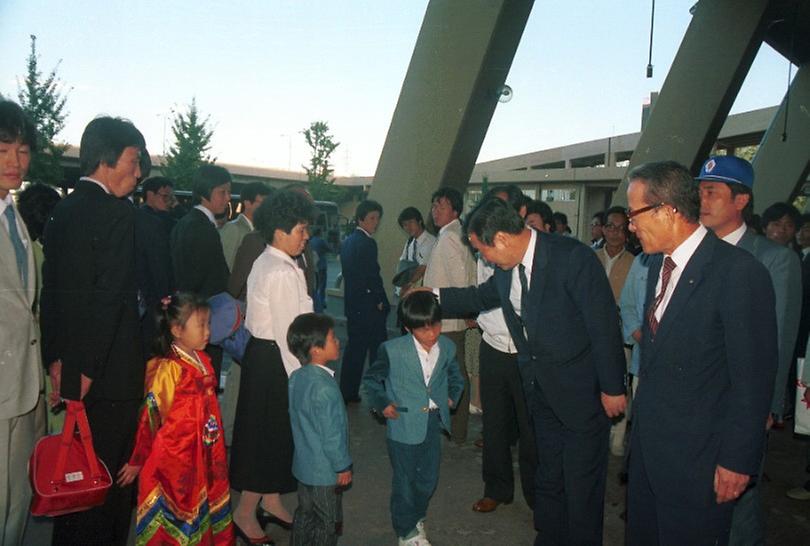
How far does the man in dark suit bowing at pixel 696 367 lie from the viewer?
2469 millimetres

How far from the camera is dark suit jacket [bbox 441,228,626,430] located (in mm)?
3223

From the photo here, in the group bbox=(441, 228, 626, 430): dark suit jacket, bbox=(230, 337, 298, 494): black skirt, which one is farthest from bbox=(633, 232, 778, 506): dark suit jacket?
bbox=(230, 337, 298, 494): black skirt

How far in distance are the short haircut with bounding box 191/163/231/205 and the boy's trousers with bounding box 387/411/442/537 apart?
8.36ft

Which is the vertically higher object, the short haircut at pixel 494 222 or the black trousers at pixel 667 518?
the short haircut at pixel 494 222

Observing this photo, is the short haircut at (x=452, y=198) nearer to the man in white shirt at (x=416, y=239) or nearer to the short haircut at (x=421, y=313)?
the man in white shirt at (x=416, y=239)

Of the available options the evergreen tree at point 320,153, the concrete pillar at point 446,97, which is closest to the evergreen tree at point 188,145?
the evergreen tree at point 320,153

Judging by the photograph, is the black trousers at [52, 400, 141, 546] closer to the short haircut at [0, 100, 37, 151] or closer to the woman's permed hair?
the woman's permed hair

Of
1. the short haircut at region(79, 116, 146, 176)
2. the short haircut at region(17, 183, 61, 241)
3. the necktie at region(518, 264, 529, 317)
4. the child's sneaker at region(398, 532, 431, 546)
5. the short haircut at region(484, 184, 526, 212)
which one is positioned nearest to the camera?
the short haircut at region(79, 116, 146, 176)

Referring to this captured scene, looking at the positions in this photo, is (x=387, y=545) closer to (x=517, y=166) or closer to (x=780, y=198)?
(x=780, y=198)

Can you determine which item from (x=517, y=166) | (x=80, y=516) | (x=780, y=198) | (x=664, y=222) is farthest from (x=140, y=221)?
(x=517, y=166)

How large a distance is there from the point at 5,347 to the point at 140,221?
1199mm

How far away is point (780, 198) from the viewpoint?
1772 cm

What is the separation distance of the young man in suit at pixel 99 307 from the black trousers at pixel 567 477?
2173 millimetres

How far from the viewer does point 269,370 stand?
3.67 metres
